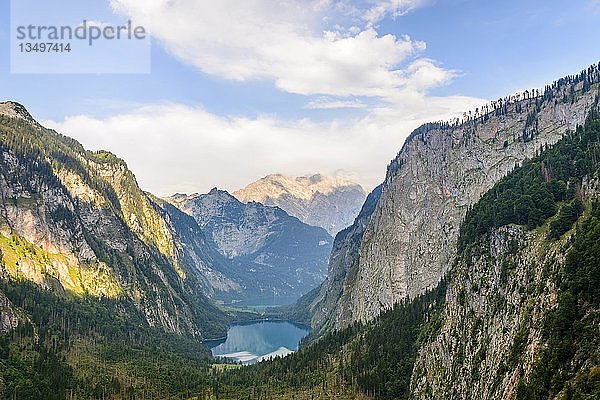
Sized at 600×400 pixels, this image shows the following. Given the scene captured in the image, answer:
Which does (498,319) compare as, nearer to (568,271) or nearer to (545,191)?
(568,271)

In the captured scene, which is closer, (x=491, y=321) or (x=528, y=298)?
(x=528, y=298)

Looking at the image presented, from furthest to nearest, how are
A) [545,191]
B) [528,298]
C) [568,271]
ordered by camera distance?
[545,191], [528,298], [568,271]

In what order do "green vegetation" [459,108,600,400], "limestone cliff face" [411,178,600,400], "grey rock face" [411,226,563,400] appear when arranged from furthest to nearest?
"grey rock face" [411,226,563,400] < "limestone cliff face" [411,178,600,400] < "green vegetation" [459,108,600,400]

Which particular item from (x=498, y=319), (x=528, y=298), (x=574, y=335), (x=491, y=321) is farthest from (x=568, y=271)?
(x=491, y=321)

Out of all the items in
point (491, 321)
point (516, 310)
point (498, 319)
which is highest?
point (516, 310)

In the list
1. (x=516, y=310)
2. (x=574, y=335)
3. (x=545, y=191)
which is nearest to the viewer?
(x=574, y=335)

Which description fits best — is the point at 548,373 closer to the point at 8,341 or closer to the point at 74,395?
the point at 74,395

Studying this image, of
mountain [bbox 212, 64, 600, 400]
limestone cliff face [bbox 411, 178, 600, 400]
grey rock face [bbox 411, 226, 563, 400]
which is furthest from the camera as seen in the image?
grey rock face [bbox 411, 226, 563, 400]

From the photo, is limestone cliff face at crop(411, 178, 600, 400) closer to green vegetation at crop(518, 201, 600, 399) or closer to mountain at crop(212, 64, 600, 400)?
mountain at crop(212, 64, 600, 400)

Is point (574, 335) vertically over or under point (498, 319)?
over

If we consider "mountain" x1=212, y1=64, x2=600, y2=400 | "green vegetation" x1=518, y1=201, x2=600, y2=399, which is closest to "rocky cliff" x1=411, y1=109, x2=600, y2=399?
"green vegetation" x1=518, y1=201, x2=600, y2=399

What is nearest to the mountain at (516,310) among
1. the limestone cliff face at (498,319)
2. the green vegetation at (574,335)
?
the green vegetation at (574,335)
